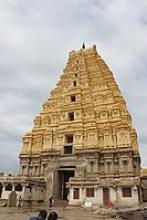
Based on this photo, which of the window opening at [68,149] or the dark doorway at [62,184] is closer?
the dark doorway at [62,184]

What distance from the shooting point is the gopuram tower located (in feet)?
93.2

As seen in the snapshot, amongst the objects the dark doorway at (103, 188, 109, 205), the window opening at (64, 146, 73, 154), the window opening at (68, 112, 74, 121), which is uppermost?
the window opening at (68, 112, 74, 121)

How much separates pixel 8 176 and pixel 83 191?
419 inches

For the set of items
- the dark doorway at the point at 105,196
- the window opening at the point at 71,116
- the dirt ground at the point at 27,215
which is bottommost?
the dirt ground at the point at 27,215


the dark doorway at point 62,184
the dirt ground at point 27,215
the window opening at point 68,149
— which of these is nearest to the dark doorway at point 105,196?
the dirt ground at point 27,215

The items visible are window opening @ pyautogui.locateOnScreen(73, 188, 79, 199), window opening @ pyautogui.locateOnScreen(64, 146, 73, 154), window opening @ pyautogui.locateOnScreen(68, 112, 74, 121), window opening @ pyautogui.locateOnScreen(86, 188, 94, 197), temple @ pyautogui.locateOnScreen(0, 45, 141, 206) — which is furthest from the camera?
window opening @ pyautogui.locateOnScreen(68, 112, 74, 121)

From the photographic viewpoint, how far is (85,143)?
118ft

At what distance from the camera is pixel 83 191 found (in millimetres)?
28484

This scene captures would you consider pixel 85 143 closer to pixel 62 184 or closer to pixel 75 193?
pixel 62 184

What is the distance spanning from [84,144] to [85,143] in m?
0.22

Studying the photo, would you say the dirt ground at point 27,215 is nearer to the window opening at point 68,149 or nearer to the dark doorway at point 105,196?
the dark doorway at point 105,196

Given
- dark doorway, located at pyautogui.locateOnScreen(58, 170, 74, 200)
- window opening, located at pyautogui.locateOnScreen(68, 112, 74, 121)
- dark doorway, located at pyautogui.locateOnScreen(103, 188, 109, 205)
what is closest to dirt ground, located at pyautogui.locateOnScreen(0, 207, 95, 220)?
dark doorway, located at pyautogui.locateOnScreen(103, 188, 109, 205)

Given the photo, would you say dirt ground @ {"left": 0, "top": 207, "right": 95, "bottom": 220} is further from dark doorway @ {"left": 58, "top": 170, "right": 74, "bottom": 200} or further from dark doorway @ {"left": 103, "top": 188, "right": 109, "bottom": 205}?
dark doorway @ {"left": 58, "top": 170, "right": 74, "bottom": 200}

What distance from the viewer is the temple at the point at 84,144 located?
28.4 metres
